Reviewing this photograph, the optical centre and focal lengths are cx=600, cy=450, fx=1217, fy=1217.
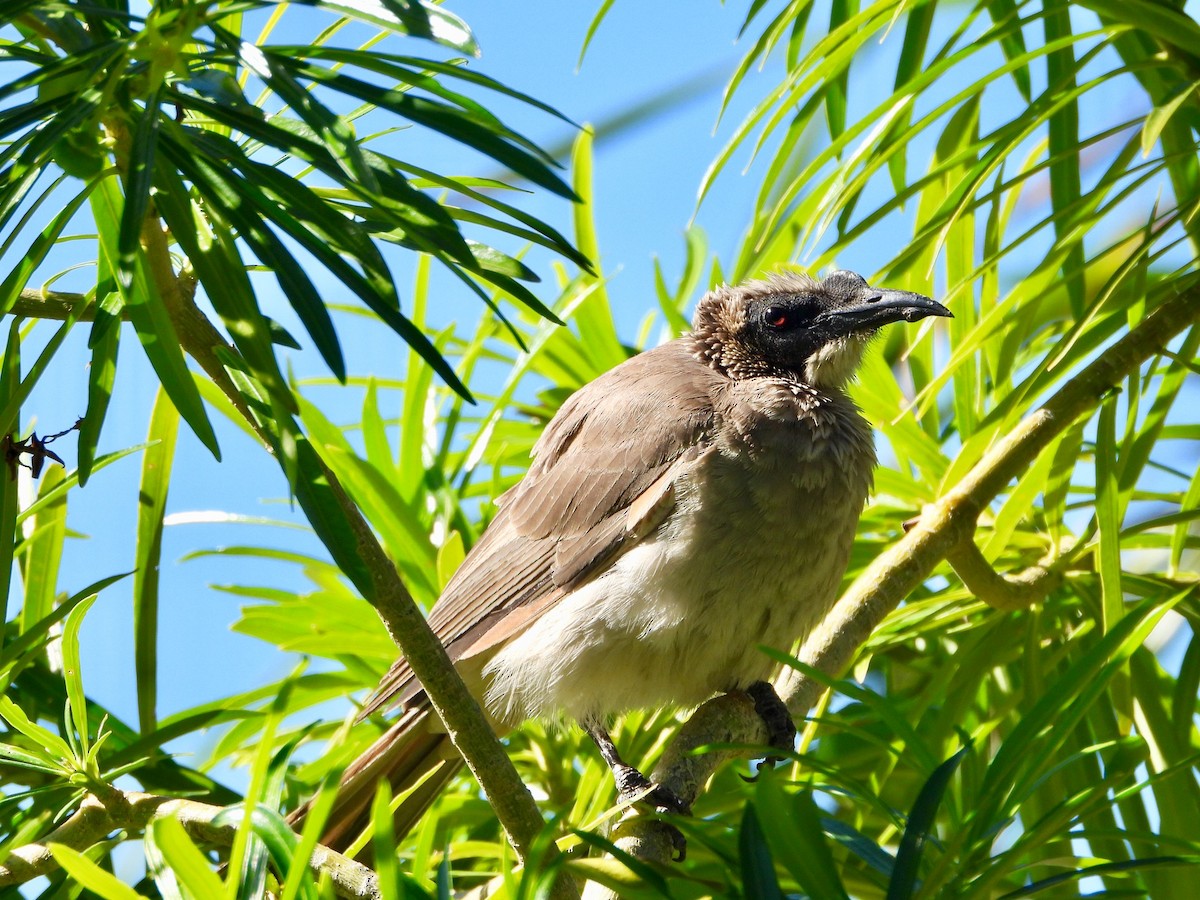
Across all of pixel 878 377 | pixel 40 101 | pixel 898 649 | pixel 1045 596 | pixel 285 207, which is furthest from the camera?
pixel 878 377

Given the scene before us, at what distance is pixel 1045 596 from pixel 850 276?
99 cm

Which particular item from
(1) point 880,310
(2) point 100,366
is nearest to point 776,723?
(1) point 880,310

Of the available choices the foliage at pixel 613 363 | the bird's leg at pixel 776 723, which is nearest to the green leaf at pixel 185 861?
the foliage at pixel 613 363

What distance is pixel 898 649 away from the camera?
2.52m

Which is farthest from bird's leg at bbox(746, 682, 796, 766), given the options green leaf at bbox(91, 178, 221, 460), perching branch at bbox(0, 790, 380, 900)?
green leaf at bbox(91, 178, 221, 460)

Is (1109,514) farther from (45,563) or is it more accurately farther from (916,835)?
(45,563)

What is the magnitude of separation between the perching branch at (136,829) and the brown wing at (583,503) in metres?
0.78

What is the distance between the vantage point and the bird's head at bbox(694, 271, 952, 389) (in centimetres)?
271

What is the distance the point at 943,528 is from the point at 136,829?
1.29m

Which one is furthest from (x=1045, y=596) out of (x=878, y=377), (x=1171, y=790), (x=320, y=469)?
(x=320, y=469)

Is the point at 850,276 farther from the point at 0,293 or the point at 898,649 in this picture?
the point at 0,293

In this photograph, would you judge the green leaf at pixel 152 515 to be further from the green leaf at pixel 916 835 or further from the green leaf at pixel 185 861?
the green leaf at pixel 916 835

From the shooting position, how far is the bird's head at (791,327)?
2.71m

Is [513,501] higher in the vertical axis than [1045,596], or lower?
higher
